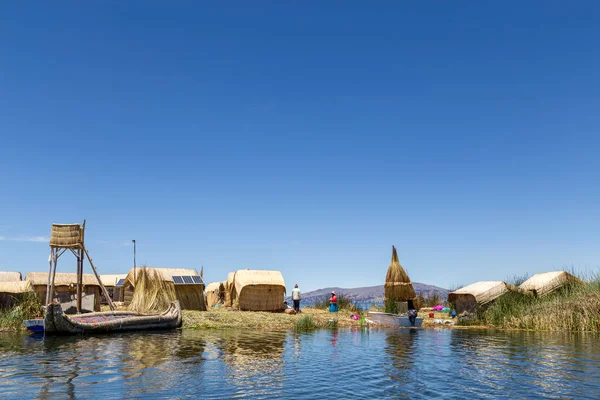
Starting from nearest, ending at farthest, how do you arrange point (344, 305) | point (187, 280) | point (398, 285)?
point (187, 280) < point (398, 285) < point (344, 305)

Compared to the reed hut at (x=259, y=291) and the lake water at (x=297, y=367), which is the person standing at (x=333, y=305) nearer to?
the reed hut at (x=259, y=291)

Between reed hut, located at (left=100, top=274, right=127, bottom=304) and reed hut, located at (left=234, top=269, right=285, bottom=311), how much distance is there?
2276 centimetres

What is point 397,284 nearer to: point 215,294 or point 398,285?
point 398,285

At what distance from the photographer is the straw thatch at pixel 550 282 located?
31.0m

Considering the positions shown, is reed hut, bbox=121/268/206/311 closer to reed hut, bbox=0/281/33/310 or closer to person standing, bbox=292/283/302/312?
person standing, bbox=292/283/302/312

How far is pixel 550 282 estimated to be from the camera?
102ft

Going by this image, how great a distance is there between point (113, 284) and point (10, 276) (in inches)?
484

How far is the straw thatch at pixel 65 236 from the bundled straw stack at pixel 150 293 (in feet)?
16.4

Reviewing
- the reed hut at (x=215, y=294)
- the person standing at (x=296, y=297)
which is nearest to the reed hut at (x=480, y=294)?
the person standing at (x=296, y=297)

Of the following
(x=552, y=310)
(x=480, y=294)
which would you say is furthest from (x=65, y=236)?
(x=552, y=310)

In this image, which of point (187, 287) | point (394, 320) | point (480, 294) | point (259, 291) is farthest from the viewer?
point (259, 291)

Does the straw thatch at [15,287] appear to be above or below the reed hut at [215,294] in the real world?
above

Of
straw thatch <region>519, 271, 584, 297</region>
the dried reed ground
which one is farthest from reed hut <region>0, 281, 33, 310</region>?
straw thatch <region>519, 271, 584, 297</region>

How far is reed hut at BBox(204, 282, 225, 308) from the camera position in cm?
4816
